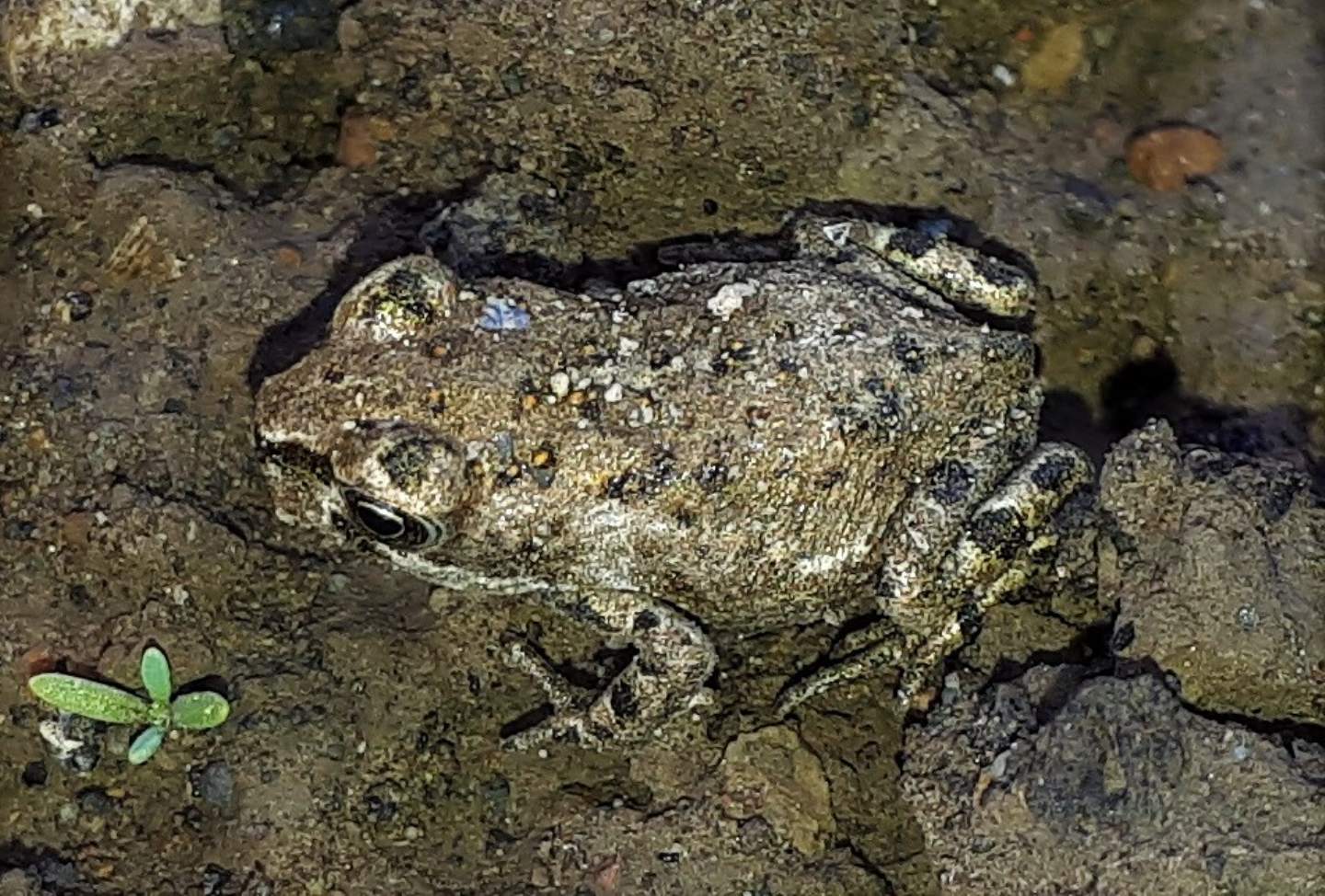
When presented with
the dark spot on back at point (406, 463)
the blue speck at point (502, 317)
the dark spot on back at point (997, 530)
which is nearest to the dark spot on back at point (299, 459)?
the dark spot on back at point (406, 463)

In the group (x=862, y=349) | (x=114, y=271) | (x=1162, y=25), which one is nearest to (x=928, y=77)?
(x=1162, y=25)

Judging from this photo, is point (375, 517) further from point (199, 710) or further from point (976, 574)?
point (976, 574)

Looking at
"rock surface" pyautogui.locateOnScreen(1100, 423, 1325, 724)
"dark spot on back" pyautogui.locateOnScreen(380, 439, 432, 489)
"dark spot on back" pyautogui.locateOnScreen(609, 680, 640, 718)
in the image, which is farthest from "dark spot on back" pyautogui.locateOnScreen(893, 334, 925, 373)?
"dark spot on back" pyautogui.locateOnScreen(380, 439, 432, 489)

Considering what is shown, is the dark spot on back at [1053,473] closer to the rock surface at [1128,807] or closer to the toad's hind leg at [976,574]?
the toad's hind leg at [976,574]

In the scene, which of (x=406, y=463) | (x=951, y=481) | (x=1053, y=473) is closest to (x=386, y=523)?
(x=406, y=463)

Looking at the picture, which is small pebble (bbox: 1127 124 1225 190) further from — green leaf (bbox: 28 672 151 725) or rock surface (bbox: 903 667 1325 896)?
green leaf (bbox: 28 672 151 725)
